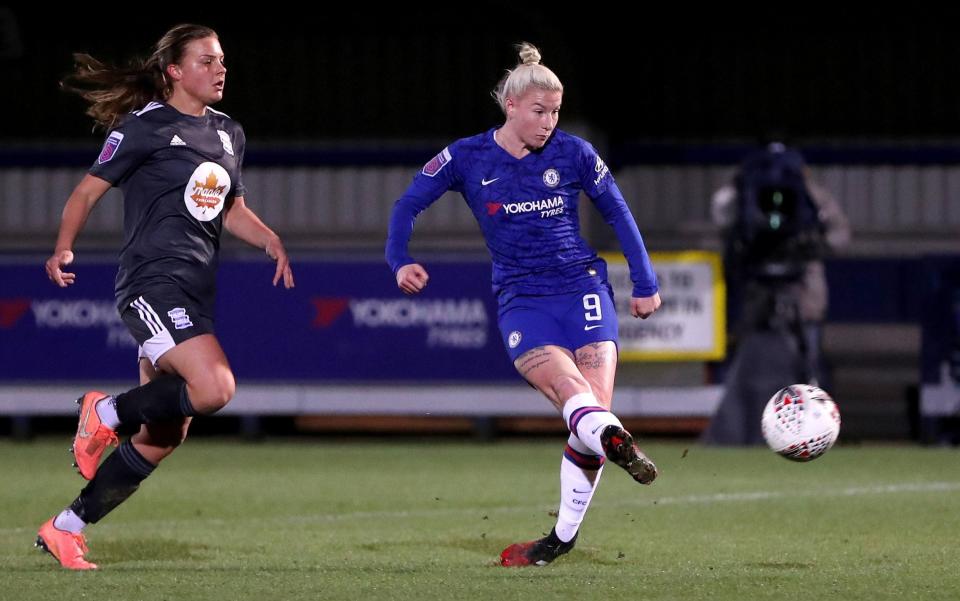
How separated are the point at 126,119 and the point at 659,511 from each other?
359 cm

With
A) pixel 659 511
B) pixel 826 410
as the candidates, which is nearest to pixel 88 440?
pixel 826 410

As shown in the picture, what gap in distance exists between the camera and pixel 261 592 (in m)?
5.82

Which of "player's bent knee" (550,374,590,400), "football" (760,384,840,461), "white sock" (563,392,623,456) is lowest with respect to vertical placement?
"football" (760,384,840,461)

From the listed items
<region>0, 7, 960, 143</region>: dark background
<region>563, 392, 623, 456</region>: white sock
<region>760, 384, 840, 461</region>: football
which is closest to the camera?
<region>563, 392, 623, 456</region>: white sock

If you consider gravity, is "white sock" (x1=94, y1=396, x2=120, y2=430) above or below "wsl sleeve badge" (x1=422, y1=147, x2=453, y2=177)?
below

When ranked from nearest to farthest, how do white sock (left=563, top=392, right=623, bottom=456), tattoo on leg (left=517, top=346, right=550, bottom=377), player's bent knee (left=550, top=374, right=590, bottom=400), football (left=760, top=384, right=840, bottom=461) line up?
1. white sock (left=563, top=392, right=623, bottom=456)
2. player's bent knee (left=550, top=374, right=590, bottom=400)
3. tattoo on leg (left=517, top=346, right=550, bottom=377)
4. football (left=760, top=384, right=840, bottom=461)

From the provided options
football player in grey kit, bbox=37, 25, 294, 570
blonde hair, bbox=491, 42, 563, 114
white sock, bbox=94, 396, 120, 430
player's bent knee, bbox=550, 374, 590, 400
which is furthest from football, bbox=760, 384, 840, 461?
white sock, bbox=94, 396, 120, 430

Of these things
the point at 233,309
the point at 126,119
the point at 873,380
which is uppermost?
the point at 126,119

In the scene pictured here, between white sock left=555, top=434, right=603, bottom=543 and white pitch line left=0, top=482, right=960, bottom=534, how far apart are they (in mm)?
2296

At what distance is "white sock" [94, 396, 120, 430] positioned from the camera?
646 centimetres

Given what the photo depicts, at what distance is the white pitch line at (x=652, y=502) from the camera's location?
8.65 meters

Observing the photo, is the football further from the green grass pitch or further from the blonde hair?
the blonde hair

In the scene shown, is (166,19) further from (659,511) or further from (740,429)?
(659,511)

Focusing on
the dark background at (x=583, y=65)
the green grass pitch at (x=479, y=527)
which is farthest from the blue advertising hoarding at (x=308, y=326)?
the dark background at (x=583, y=65)
